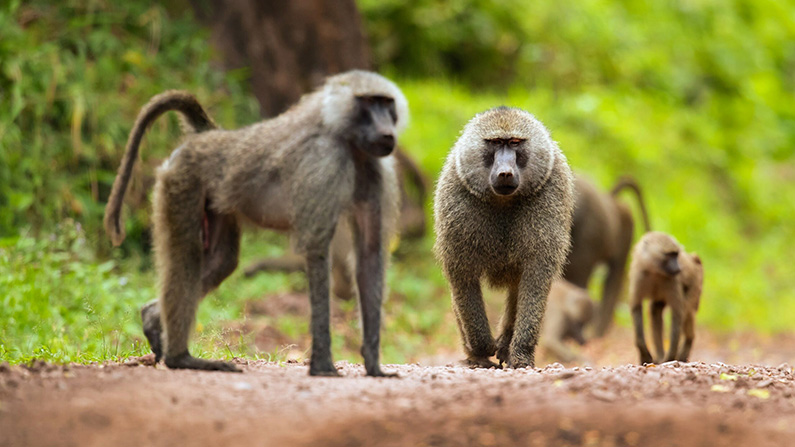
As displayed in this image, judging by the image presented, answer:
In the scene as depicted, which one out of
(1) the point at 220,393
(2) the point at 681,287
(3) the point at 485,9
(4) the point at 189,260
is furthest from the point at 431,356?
(3) the point at 485,9

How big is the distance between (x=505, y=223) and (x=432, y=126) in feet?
19.8

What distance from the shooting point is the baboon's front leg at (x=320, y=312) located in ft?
12.5

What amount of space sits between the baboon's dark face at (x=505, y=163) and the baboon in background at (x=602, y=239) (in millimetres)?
3111

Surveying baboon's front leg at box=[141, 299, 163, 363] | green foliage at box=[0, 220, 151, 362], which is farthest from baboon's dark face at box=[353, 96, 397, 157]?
green foliage at box=[0, 220, 151, 362]

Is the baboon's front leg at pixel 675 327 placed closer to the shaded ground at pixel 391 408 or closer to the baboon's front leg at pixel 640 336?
the baboon's front leg at pixel 640 336

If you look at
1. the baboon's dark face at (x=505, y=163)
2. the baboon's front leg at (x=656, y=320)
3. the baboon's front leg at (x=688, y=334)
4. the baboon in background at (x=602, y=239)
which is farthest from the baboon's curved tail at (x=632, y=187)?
the baboon's dark face at (x=505, y=163)

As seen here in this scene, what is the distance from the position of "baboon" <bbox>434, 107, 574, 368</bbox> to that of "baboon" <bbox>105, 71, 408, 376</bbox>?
2.02 ft

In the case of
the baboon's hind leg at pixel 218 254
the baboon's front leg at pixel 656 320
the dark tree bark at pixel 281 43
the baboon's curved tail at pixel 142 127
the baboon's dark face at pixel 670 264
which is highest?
the dark tree bark at pixel 281 43

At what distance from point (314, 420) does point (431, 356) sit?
14.2ft

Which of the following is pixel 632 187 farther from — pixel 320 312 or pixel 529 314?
pixel 320 312

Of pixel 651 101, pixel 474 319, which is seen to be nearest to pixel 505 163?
pixel 474 319

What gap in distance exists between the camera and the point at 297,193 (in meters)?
3.90

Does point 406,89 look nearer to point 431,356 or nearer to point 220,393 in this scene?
point 431,356

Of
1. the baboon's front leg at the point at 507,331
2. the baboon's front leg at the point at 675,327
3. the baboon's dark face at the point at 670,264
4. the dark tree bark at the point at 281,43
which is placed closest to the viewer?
the baboon's front leg at the point at 507,331
